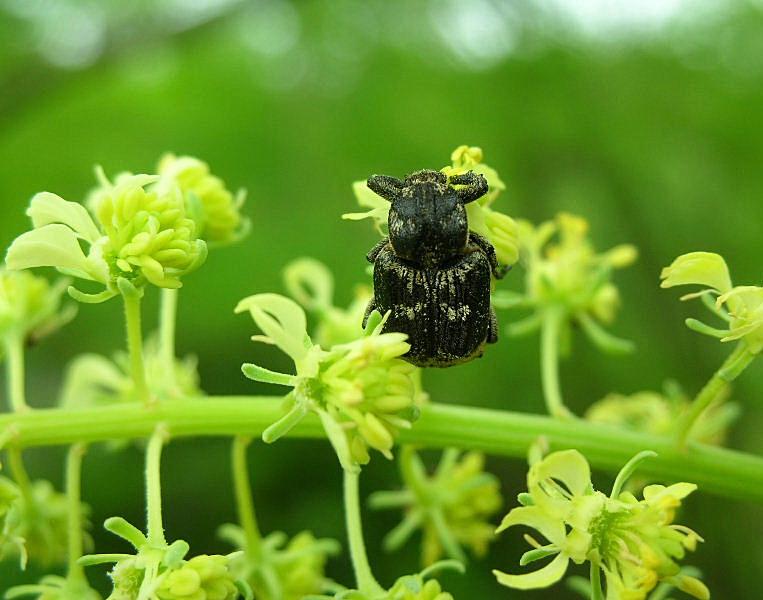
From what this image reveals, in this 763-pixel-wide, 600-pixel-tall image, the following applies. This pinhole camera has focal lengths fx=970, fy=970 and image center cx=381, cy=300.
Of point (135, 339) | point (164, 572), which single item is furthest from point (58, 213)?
point (164, 572)

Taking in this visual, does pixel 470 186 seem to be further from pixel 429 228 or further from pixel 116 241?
pixel 116 241

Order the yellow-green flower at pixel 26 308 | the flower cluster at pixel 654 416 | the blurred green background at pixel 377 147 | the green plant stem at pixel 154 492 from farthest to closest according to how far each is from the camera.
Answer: the blurred green background at pixel 377 147, the flower cluster at pixel 654 416, the yellow-green flower at pixel 26 308, the green plant stem at pixel 154 492

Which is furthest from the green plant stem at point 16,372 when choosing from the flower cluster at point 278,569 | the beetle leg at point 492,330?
the beetle leg at point 492,330

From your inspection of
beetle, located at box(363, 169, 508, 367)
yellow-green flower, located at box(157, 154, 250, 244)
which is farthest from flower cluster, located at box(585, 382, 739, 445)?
yellow-green flower, located at box(157, 154, 250, 244)

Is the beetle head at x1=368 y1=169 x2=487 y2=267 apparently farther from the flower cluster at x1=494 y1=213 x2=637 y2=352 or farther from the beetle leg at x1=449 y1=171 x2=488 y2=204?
the flower cluster at x1=494 y1=213 x2=637 y2=352

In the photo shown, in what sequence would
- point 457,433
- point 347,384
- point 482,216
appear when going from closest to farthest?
point 347,384
point 482,216
point 457,433

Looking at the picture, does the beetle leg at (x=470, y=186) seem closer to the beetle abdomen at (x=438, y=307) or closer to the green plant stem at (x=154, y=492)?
the beetle abdomen at (x=438, y=307)

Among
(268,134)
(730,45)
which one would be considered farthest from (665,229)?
(268,134)
